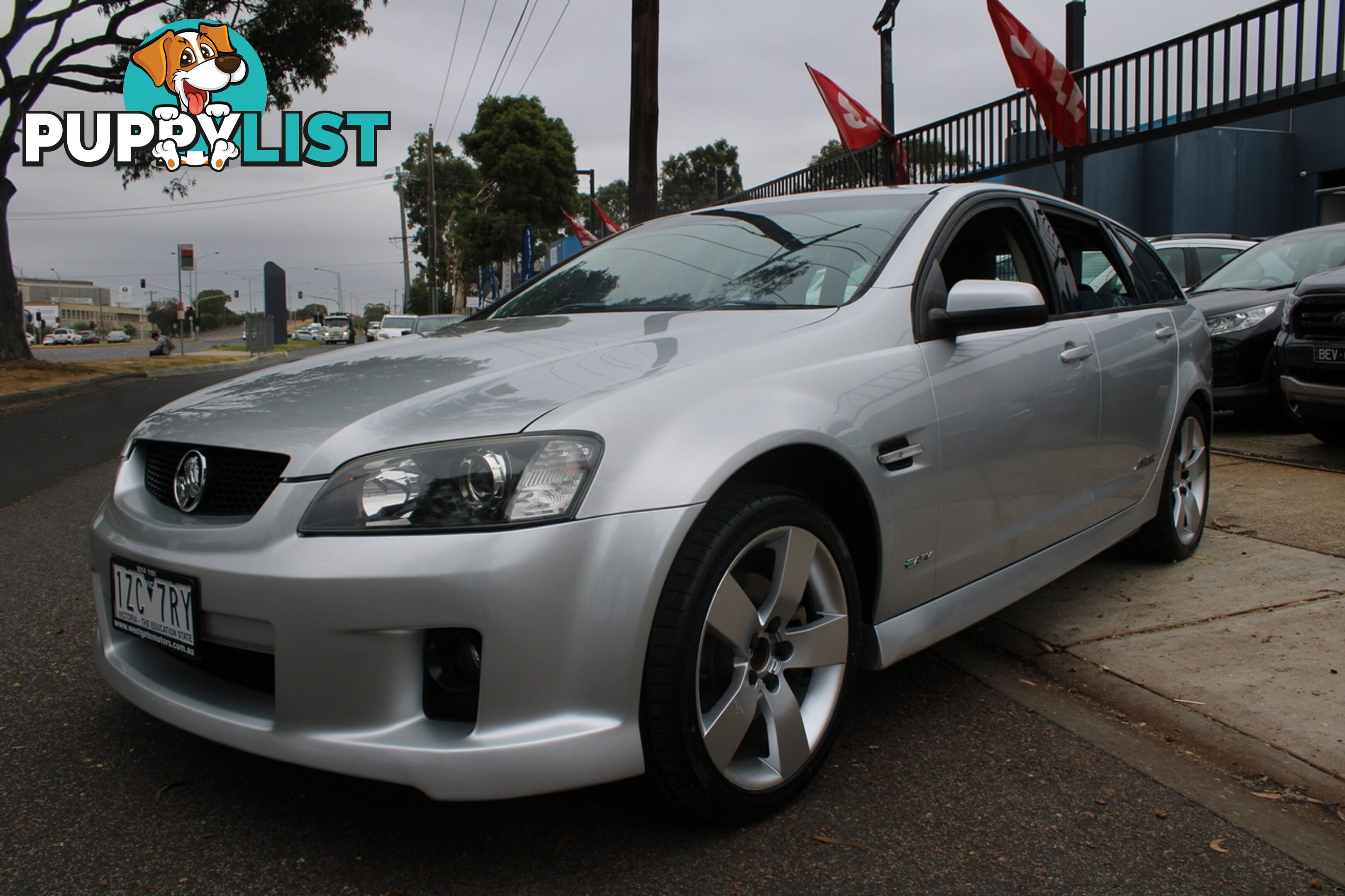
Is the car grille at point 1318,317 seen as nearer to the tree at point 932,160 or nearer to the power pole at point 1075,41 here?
the power pole at point 1075,41

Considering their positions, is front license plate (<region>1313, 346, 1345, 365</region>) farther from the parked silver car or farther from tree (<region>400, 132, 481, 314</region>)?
tree (<region>400, 132, 481, 314</region>)

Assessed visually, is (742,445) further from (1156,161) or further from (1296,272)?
(1156,161)

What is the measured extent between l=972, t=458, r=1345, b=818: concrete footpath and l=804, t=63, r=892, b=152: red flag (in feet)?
20.3

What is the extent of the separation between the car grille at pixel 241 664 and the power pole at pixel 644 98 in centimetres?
894

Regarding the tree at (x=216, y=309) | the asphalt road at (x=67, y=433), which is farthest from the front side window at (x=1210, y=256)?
the tree at (x=216, y=309)

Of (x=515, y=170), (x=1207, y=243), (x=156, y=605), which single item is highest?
(x=515, y=170)

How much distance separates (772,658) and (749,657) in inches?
3.8

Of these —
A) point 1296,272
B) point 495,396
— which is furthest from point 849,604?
point 1296,272

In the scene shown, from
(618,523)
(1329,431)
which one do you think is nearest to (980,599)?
(618,523)

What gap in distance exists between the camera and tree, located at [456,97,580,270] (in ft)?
135

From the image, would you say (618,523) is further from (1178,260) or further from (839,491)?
(1178,260)

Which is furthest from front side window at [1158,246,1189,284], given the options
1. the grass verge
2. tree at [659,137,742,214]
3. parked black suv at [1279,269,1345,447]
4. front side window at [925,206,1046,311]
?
tree at [659,137,742,214]

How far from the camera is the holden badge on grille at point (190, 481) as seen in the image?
7.04 ft

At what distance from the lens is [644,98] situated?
1048 centimetres
